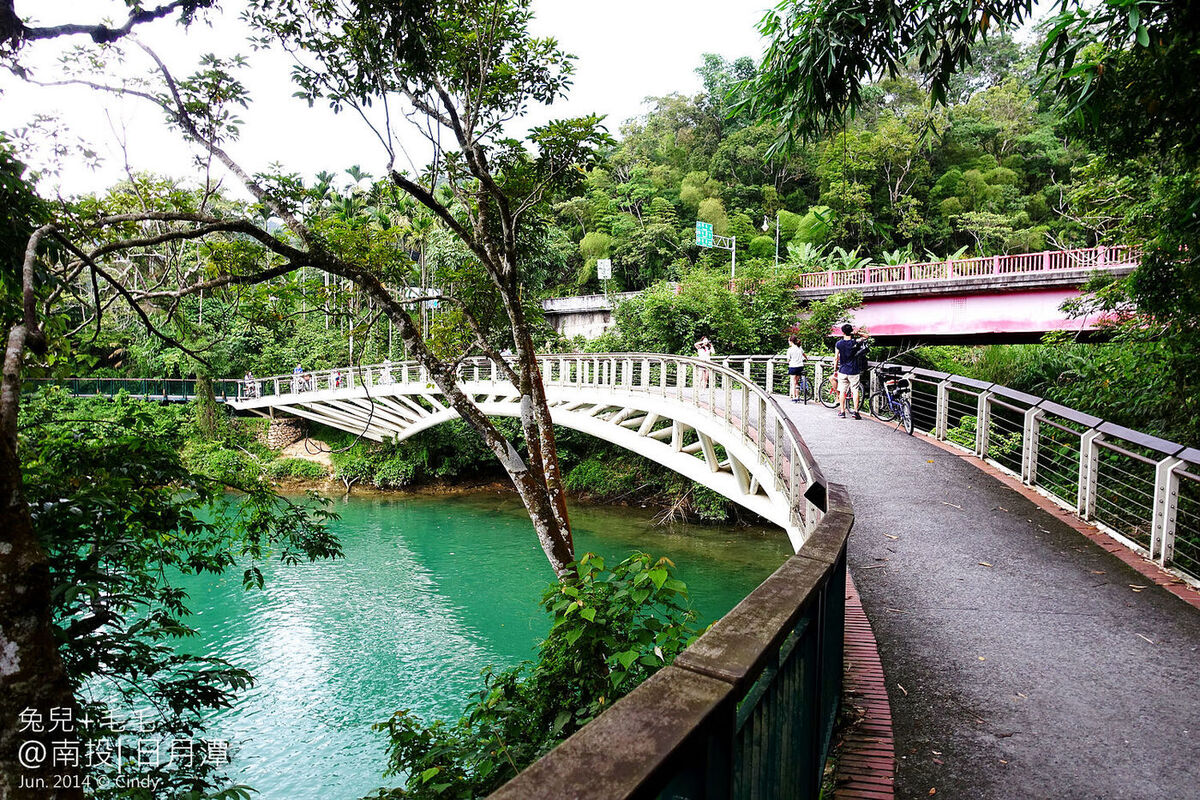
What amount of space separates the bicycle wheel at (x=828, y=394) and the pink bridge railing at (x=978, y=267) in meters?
5.51

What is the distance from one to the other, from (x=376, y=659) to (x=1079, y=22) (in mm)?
11323

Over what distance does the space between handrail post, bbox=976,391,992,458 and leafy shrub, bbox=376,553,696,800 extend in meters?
5.67

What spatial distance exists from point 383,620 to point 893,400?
31.9 feet

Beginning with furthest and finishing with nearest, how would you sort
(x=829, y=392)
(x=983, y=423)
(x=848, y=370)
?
(x=829, y=392) → (x=848, y=370) → (x=983, y=423)

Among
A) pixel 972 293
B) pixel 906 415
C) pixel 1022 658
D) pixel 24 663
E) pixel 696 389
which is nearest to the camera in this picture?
pixel 24 663

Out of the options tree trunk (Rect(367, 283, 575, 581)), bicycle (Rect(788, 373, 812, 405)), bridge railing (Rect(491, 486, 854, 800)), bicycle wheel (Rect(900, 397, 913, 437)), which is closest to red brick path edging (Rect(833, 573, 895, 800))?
bridge railing (Rect(491, 486, 854, 800))

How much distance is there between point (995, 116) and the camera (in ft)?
123

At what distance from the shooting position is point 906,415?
9.89 metres

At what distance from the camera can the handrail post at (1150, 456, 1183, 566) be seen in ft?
15.2

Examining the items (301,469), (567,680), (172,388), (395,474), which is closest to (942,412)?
(567,680)

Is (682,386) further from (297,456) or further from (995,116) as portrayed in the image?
(995,116)

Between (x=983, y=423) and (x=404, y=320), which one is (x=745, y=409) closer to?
(x=983, y=423)

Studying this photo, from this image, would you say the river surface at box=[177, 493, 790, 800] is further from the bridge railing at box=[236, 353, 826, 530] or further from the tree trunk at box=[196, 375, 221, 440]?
the tree trunk at box=[196, 375, 221, 440]

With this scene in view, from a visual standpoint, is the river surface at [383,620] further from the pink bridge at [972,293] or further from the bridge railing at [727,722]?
the pink bridge at [972,293]
